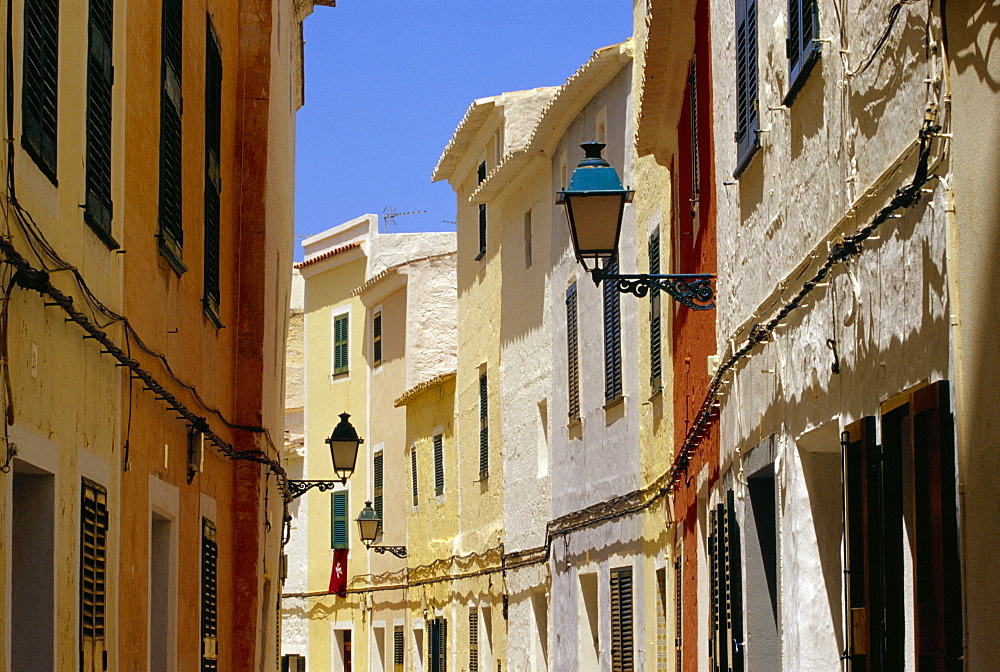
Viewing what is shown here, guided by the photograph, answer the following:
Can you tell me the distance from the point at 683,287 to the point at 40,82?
5.24 meters

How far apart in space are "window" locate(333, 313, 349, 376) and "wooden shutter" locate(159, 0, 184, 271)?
27961 millimetres

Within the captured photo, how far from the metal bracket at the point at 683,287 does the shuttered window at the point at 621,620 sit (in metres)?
6.50

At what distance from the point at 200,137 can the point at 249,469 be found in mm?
3354

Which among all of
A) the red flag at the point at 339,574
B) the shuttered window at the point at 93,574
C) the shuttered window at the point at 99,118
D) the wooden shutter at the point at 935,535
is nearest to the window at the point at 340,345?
the red flag at the point at 339,574

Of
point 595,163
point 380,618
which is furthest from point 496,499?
point 595,163

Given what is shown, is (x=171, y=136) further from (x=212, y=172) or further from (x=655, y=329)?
(x=655, y=329)

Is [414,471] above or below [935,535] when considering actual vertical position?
above

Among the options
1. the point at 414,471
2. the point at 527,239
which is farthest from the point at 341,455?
the point at 414,471

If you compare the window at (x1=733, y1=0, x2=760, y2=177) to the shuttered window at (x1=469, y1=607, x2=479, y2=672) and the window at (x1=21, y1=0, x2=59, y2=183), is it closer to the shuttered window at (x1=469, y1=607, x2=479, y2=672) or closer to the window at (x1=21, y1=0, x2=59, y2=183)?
the window at (x1=21, y1=0, x2=59, y2=183)

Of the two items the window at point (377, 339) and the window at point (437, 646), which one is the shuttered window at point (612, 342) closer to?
A: the window at point (437, 646)

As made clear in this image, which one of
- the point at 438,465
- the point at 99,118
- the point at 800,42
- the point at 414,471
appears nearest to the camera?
the point at 800,42

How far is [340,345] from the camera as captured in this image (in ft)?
128

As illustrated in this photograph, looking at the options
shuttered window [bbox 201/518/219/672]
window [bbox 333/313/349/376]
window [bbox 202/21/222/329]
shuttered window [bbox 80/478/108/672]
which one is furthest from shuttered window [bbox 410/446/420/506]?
shuttered window [bbox 80/478/108/672]

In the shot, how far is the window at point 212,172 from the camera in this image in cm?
1212
